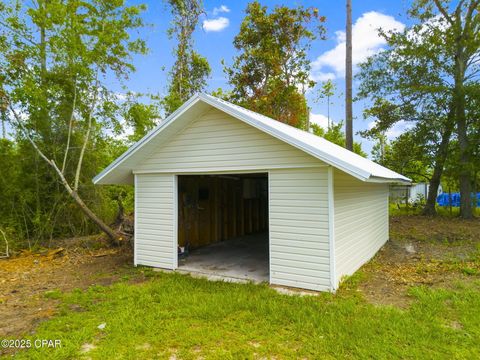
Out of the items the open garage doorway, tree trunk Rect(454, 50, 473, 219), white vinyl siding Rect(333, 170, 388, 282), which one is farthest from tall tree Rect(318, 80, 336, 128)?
white vinyl siding Rect(333, 170, 388, 282)

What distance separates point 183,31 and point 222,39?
2.06 m

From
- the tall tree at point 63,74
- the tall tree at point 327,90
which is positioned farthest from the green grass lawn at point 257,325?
the tall tree at point 327,90

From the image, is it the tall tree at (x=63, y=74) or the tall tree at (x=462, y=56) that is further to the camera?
the tall tree at (x=462, y=56)

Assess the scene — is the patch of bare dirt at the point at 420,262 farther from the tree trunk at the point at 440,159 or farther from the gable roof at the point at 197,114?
the tree trunk at the point at 440,159

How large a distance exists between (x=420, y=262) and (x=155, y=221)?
5.88 m

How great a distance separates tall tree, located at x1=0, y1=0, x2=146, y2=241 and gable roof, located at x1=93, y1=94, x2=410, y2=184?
2.21 meters

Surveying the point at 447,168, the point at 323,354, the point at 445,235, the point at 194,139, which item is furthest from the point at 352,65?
the point at 323,354

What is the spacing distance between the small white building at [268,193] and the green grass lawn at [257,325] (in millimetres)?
721

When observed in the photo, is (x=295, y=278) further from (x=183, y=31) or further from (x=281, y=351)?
(x=183, y=31)

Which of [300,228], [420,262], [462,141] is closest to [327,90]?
[462,141]

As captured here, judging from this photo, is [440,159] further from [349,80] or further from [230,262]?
[230,262]

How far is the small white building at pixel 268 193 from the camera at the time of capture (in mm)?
4816

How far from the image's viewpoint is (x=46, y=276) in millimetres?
6191

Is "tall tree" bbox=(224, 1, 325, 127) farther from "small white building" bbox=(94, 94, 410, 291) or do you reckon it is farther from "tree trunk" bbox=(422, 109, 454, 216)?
"small white building" bbox=(94, 94, 410, 291)
